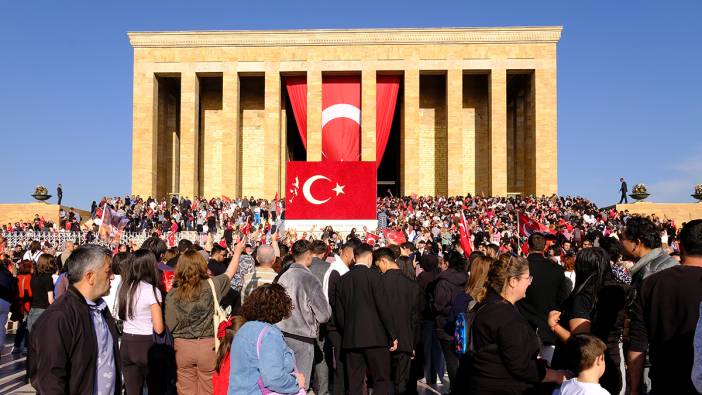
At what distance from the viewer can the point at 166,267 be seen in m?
6.84

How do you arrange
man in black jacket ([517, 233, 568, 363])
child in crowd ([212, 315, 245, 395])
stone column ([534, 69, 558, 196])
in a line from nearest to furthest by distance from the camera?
child in crowd ([212, 315, 245, 395]) → man in black jacket ([517, 233, 568, 363]) → stone column ([534, 69, 558, 196])

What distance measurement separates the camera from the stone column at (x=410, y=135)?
3819cm

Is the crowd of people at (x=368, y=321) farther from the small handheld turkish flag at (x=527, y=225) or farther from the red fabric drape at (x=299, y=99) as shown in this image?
the red fabric drape at (x=299, y=99)

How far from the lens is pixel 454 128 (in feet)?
126

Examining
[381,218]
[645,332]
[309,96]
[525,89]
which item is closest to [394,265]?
[645,332]

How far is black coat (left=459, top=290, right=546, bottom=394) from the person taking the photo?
4.07m

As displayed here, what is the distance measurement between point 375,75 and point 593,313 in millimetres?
34715

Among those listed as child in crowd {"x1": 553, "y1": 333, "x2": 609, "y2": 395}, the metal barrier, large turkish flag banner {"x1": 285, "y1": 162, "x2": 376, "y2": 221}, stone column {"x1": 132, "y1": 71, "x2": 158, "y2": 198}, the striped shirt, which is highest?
stone column {"x1": 132, "y1": 71, "x2": 158, "y2": 198}

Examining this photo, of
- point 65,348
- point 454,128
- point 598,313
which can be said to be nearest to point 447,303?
point 598,313

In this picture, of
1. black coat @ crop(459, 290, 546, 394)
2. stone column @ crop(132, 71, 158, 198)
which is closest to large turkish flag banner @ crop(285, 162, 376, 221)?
black coat @ crop(459, 290, 546, 394)

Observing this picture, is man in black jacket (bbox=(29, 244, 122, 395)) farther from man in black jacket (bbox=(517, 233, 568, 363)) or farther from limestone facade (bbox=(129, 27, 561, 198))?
limestone facade (bbox=(129, 27, 561, 198))

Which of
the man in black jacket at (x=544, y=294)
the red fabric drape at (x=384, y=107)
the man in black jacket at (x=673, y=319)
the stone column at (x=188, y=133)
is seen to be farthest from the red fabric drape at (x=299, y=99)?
the man in black jacket at (x=673, y=319)

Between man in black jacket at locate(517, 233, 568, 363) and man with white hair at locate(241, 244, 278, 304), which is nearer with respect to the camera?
man in black jacket at locate(517, 233, 568, 363)

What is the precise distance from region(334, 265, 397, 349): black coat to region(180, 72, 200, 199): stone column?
33.2 meters
